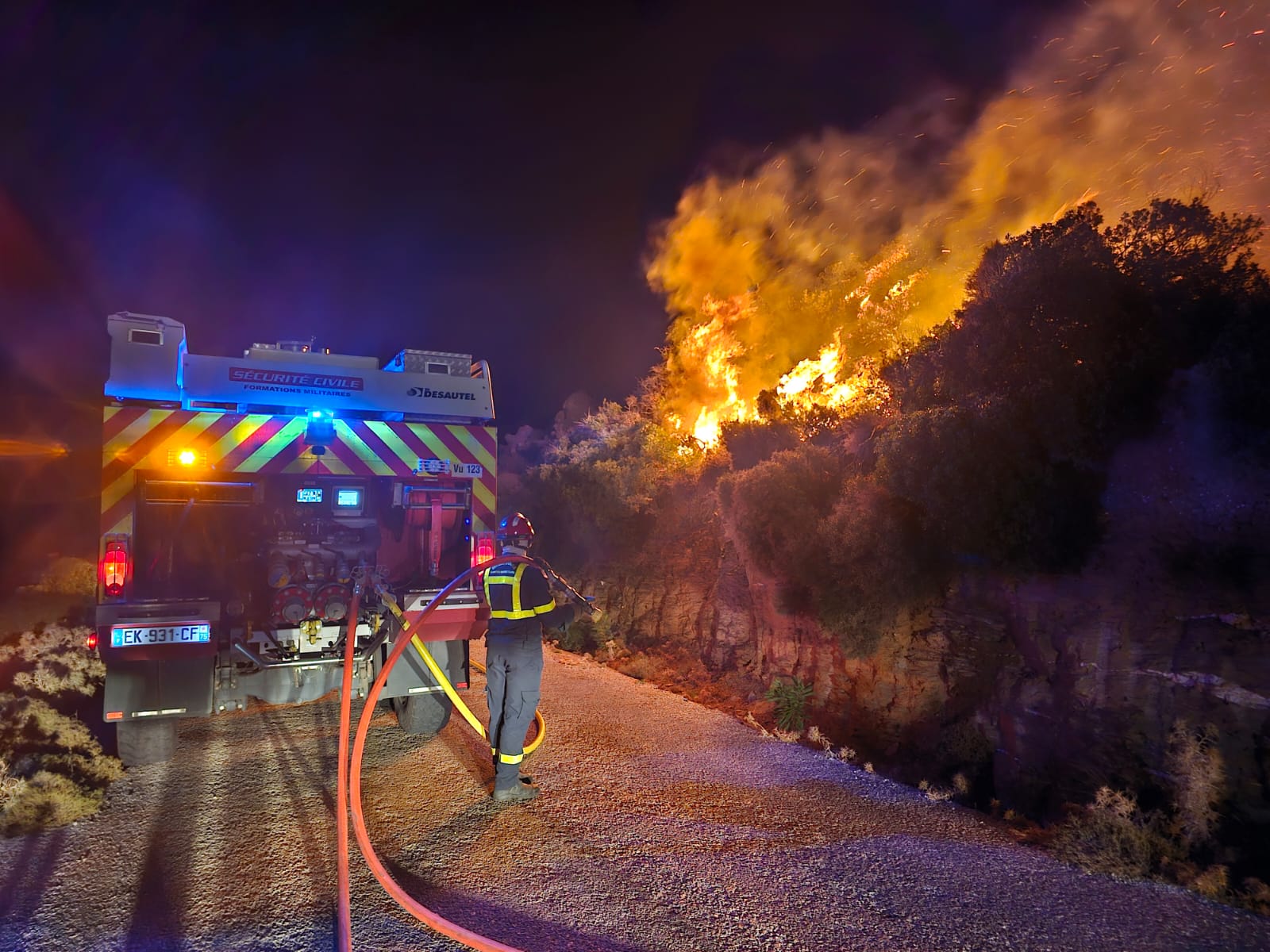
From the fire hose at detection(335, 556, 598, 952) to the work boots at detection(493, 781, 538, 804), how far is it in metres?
0.50

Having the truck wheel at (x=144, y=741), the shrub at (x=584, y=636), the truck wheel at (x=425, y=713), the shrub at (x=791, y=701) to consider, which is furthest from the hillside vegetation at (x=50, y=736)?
the shrub at (x=791, y=701)

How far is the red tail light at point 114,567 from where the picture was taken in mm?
4910

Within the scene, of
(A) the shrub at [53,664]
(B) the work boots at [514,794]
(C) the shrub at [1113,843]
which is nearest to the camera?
(C) the shrub at [1113,843]

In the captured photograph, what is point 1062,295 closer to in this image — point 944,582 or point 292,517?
point 944,582

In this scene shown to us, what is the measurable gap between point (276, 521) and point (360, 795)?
9.19 feet

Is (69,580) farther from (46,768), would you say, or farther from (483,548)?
(483,548)

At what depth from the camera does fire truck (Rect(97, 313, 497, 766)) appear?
5023 mm

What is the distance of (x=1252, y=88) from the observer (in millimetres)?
11164

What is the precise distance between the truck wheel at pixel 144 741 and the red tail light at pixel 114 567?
1121mm

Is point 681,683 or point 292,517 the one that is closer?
point 292,517

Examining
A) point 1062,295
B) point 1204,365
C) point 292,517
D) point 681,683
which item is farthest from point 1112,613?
point 292,517

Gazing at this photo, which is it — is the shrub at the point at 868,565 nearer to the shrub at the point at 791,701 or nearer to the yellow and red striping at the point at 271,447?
the shrub at the point at 791,701

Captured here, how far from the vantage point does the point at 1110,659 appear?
6.35m

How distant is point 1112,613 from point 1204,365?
8.09 ft
